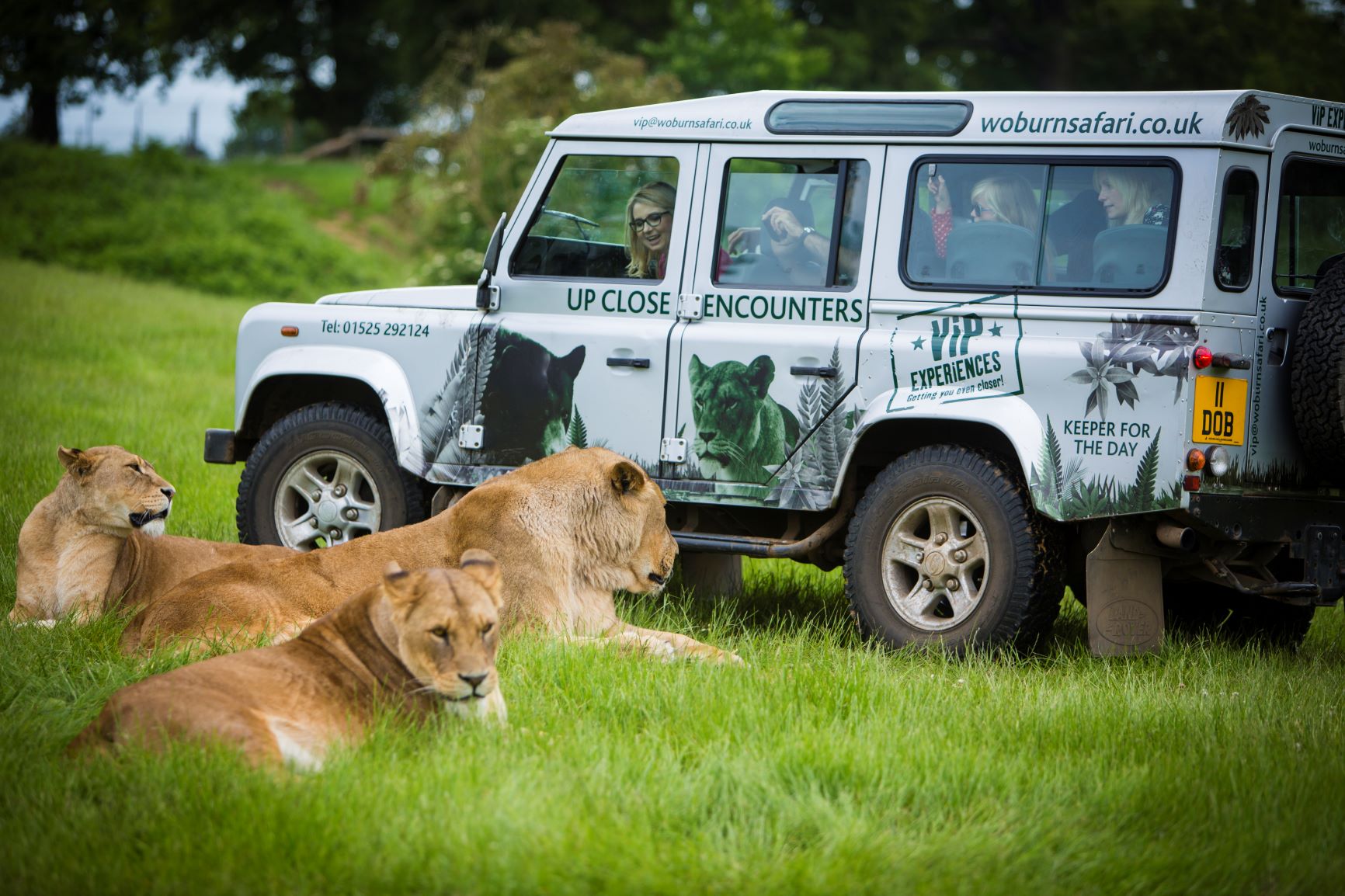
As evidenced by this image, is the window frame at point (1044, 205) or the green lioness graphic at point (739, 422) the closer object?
the window frame at point (1044, 205)

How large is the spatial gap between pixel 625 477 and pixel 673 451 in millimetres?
605

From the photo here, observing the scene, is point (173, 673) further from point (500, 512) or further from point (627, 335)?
point (627, 335)

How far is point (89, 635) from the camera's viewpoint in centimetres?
580

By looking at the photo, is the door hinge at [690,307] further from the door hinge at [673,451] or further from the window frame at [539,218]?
the door hinge at [673,451]

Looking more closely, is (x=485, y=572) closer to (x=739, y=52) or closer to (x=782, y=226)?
(x=782, y=226)

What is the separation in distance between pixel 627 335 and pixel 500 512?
46.1 inches

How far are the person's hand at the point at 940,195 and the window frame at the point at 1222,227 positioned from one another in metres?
1.13

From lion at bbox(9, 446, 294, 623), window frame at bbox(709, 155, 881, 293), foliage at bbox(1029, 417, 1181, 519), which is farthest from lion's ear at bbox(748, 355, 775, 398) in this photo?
lion at bbox(9, 446, 294, 623)

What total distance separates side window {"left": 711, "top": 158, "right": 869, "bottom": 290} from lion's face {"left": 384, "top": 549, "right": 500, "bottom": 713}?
2.67 m

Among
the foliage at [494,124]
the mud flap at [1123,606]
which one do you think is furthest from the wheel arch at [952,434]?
the foliage at [494,124]

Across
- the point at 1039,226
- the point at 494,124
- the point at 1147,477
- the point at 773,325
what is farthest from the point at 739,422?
the point at 494,124

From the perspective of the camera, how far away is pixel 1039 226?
6.10 meters

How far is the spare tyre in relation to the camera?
561 cm

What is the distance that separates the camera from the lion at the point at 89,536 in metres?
6.16
